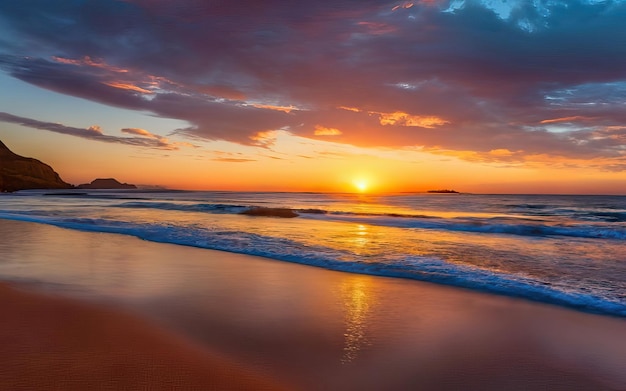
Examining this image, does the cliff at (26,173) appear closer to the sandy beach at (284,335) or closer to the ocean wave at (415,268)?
the ocean wave at (415,268)

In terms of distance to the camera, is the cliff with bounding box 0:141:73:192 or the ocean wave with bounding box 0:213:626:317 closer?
the ocean wave with bounding box 0:213:626:317

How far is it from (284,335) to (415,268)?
16.7ft

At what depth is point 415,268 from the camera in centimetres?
905

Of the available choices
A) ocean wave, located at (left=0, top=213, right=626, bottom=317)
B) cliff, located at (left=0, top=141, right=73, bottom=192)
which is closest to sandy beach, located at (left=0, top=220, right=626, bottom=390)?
ocean wave, located at (left=0, top=213, right=626, bottom=317)

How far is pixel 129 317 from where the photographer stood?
517cm

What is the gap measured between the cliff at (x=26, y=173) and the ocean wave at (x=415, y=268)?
13016cm

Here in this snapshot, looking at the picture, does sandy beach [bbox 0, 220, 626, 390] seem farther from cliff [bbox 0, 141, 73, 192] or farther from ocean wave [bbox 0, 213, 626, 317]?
cliff [bbox 0, 141, 73, 192]

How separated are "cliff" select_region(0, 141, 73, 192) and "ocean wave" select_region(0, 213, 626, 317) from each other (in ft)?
427

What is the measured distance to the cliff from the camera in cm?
12494

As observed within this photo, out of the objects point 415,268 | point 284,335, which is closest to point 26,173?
point 415,268

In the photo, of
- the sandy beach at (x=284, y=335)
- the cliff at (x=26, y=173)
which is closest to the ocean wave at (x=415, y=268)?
the sandy beach at (x=284, y=335)

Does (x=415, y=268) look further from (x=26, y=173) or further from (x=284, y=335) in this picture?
(x=26, y=173)

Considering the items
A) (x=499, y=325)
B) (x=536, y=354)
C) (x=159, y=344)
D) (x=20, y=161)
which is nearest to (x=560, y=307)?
(x=499, y=325)

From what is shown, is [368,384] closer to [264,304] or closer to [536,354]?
[536,354]
